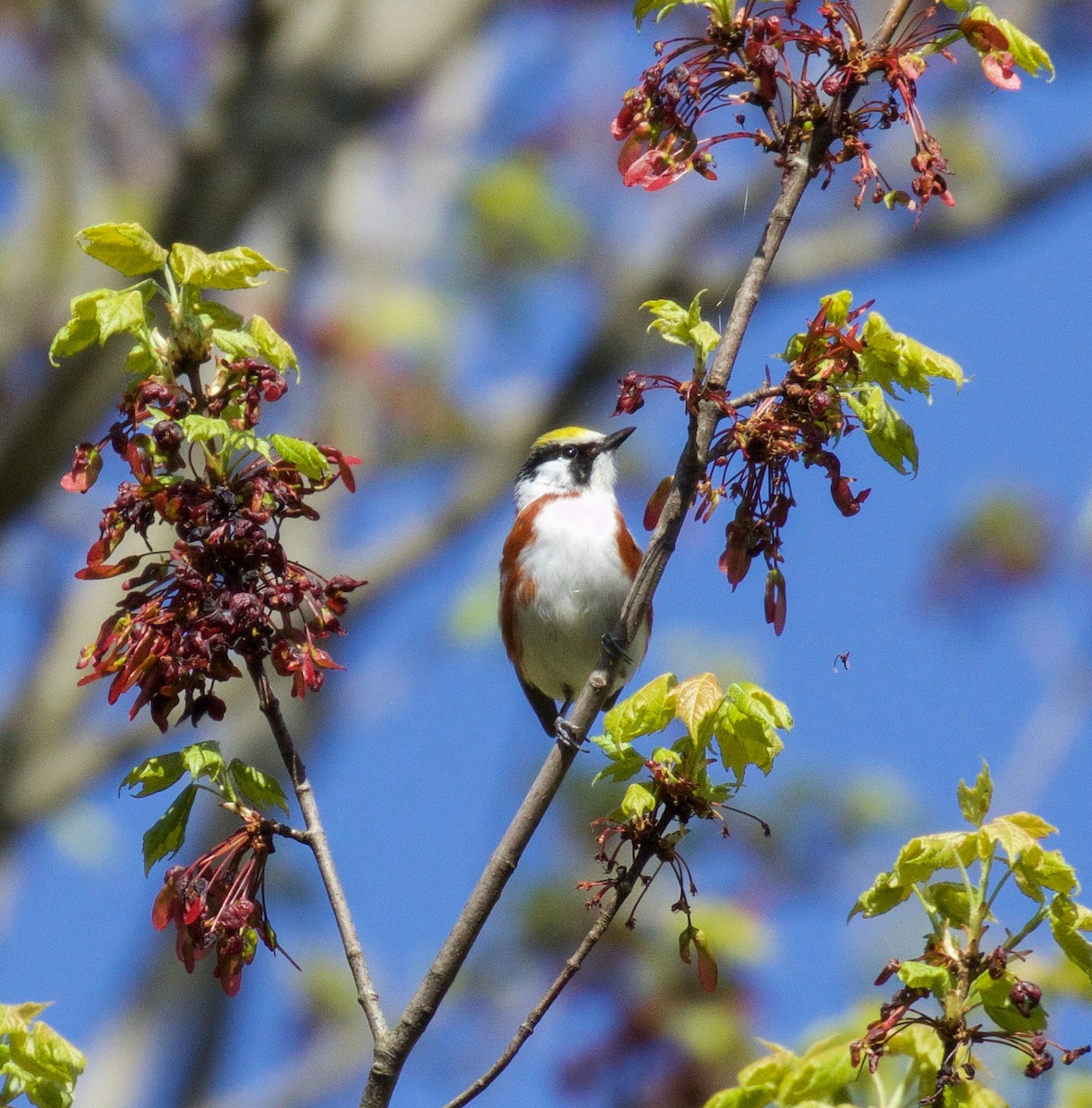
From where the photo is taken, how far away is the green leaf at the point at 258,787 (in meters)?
1.98

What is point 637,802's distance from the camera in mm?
1926

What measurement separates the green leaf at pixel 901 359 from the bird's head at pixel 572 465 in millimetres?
2817

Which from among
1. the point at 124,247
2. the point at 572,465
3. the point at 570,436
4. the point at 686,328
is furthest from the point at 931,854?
the point at 570,436

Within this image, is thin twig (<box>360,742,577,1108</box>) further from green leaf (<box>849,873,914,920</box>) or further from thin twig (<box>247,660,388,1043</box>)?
green leaf (<box>849,873,914,920</box>)

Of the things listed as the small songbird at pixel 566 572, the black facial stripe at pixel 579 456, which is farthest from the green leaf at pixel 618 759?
the black facial stripe at pixel 579 456

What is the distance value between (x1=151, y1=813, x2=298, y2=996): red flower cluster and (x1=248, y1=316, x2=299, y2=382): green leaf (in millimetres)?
623

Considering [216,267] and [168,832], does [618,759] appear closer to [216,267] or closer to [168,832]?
[168,832]

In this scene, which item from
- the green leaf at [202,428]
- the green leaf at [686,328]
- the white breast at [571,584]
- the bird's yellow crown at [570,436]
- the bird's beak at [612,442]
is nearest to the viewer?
the green leaf at [202,428]

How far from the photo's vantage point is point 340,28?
7918 millimetres

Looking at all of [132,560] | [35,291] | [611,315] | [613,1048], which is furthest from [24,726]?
[132,560]

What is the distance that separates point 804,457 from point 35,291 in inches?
254

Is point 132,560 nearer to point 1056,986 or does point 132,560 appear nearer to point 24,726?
point 1056,986

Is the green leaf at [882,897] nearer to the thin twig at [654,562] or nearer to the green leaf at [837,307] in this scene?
the thin twig at [654,562]

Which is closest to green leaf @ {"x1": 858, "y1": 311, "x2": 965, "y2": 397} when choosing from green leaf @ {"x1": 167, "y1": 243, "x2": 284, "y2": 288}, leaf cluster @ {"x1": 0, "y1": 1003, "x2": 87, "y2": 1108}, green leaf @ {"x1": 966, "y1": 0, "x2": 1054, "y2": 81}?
green leaf @ {"x1": 966, "y1": 0, "x2": 1054, "y2": 81}
